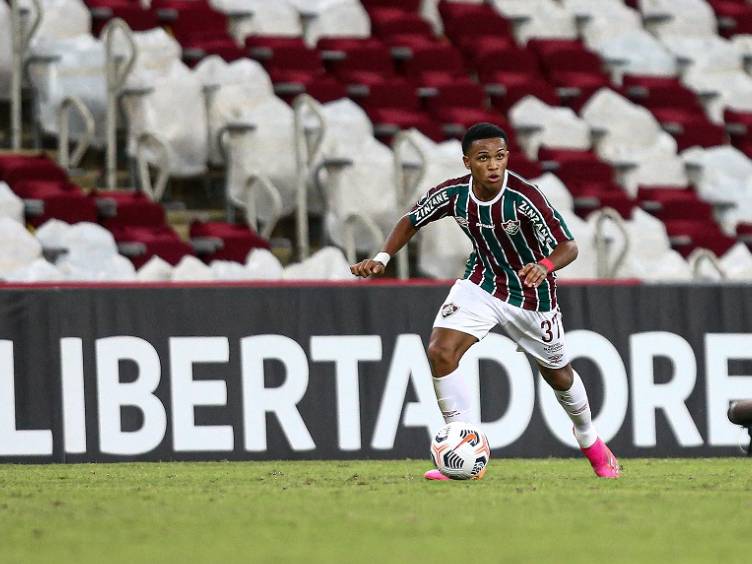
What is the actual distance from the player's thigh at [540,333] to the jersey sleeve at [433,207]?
61cm

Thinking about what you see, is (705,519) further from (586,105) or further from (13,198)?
(586,105)

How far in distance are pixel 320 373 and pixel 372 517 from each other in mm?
4409

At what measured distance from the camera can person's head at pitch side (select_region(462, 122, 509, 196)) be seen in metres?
8.13

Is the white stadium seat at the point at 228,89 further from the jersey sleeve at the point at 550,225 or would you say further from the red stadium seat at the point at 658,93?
the jersey sleeve at the point at 550,225

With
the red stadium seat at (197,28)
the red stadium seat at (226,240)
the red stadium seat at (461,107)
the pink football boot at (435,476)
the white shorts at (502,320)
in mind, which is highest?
the red stadium seat at (197,28)

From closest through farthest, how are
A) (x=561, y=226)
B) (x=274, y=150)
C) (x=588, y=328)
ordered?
(x=561, y=226) → (x=588, y=328) → (x=274, y=150)

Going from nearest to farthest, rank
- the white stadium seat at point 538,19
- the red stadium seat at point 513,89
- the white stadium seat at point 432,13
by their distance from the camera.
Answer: the red stadium seat at point 513,89 < the white stadium seat at point 432,13 < the white stadium seat at point 538,19

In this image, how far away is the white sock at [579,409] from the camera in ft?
28.3

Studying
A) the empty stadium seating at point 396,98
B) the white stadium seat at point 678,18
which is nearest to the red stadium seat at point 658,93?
the empty stadium seating at point 396,98

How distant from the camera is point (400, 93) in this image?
15922 millimetres

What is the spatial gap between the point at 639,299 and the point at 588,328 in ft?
1.37

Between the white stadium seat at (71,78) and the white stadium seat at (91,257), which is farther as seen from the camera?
the white stadium seat at (71,78)

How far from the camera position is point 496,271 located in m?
8.52

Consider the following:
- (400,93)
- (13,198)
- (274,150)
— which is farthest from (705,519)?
(400,93)
